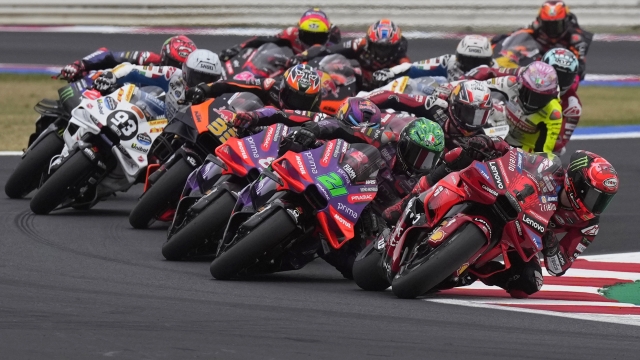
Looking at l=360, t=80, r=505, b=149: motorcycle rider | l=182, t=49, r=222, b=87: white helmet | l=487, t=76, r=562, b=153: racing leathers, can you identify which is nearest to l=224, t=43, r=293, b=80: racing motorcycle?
l=182, t=49, r=222, b=87: white helmet

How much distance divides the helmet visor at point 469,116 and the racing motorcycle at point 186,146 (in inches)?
60.2

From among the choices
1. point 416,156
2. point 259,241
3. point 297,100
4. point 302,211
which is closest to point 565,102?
point 297,100

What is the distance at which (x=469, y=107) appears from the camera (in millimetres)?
9984

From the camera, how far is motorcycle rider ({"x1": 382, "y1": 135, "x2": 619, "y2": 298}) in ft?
25.6

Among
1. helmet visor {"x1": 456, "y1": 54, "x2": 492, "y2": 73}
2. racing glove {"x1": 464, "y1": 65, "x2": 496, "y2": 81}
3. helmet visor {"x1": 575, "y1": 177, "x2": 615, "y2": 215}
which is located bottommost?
helmet visor {"x1": 456, "y1": 54, "x2": 492, "y2": 73}

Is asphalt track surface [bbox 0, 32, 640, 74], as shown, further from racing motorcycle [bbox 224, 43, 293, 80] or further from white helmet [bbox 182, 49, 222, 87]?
white helmet [bbox 182, 49, 222, 87]

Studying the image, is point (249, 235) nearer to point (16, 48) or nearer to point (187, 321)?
point (187, 321)

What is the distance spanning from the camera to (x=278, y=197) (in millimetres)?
8242

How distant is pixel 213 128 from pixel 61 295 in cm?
283

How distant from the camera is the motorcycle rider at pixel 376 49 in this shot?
551 inches

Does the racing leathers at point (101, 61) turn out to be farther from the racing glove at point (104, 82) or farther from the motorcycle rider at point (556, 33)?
the motorcycle rider at point (556, 33)

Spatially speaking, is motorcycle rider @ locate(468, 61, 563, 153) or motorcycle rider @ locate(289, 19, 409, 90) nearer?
motorcycle rider @ locate(468, 61, 563, 153)

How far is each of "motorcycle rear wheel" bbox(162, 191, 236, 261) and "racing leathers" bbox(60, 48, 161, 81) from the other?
13.7 feet

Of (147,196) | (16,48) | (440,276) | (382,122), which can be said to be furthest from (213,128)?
(16,48)
